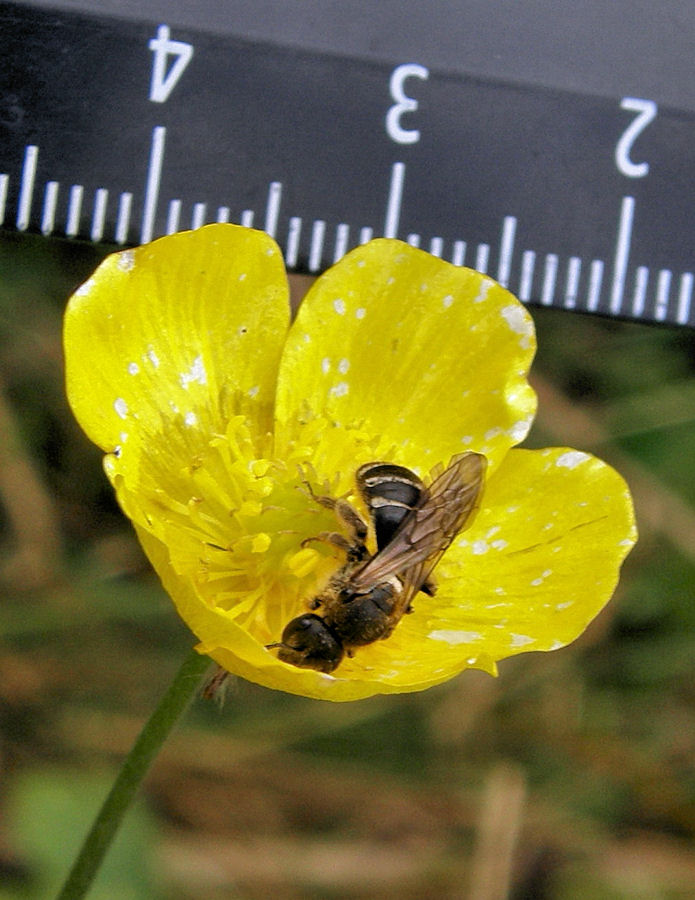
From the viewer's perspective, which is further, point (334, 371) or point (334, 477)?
point (334, 371)

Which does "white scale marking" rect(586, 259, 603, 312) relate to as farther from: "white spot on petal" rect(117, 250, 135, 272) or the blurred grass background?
"white spot on petal" rect(117, 250, 135, 272)

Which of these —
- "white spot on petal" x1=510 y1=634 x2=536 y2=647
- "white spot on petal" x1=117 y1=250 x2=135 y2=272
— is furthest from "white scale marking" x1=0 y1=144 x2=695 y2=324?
"white spot on petal" x1=510 y1=634 x2=536 y2=647

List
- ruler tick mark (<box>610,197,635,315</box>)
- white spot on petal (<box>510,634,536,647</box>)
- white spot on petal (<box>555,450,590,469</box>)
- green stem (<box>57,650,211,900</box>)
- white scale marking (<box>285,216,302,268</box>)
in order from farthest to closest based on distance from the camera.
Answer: ruler tick mark (<box>610,197,635,315</box>)
white scale marking (<box>285,216,302,268</box>)
white spot on petal (<box>555,450,590,469</box>)
white spot on petal (<box>510,634,536,647</box>)
green stem (<box>57,650,211,900</box>)

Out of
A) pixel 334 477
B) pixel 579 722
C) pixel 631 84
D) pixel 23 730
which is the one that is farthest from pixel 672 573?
pixel 23 730

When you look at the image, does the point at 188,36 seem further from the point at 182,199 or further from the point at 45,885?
the point at 45,885

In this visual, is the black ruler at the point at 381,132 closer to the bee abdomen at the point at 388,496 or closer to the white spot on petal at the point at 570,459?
the white spot on petal at the point at 570,459
